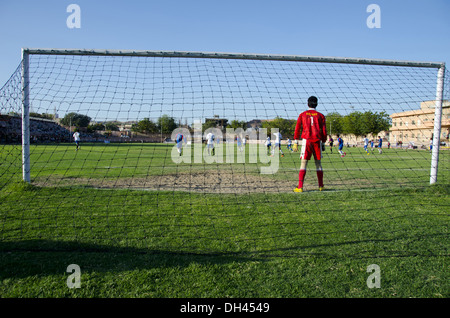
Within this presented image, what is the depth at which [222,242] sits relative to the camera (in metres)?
3.68

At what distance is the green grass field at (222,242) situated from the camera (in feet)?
8.66

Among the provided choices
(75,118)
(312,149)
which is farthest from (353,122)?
(75,118)

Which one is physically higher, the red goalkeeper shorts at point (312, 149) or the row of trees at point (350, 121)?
the row of trees at point (350, 121)

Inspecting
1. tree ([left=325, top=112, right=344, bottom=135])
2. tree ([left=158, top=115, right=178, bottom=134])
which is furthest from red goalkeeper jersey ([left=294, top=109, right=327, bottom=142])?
tree ([left=158, top=115, right=178, bottom=134])

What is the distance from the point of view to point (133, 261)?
123 inches

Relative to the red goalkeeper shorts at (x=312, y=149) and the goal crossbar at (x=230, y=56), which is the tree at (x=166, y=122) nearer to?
the goal crossbar at (x=230, y=56)

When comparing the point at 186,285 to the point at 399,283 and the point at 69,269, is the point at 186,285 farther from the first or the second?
the point at 399,283

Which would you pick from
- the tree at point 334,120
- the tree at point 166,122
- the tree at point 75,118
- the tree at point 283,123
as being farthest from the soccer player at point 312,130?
the tree at point 75,118

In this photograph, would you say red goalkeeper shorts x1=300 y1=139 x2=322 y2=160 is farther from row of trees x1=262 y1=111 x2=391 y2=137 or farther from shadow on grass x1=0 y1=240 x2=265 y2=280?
shadow on grass x1=0 y1=240 x2=265 y2=280

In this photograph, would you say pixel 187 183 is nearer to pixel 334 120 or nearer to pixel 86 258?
pixel 86 258

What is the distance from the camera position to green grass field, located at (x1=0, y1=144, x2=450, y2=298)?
264cm

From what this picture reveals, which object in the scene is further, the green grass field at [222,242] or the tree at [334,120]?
the tree at [334,120]

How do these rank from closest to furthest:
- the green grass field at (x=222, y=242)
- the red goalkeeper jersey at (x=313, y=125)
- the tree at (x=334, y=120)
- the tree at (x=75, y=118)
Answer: the green grass field at (x=222, y=242) < the red goalkeeper jersey at (x=313, y=125) < the tree at (x=75, y=118) < the tree at (x=334, y=120)
